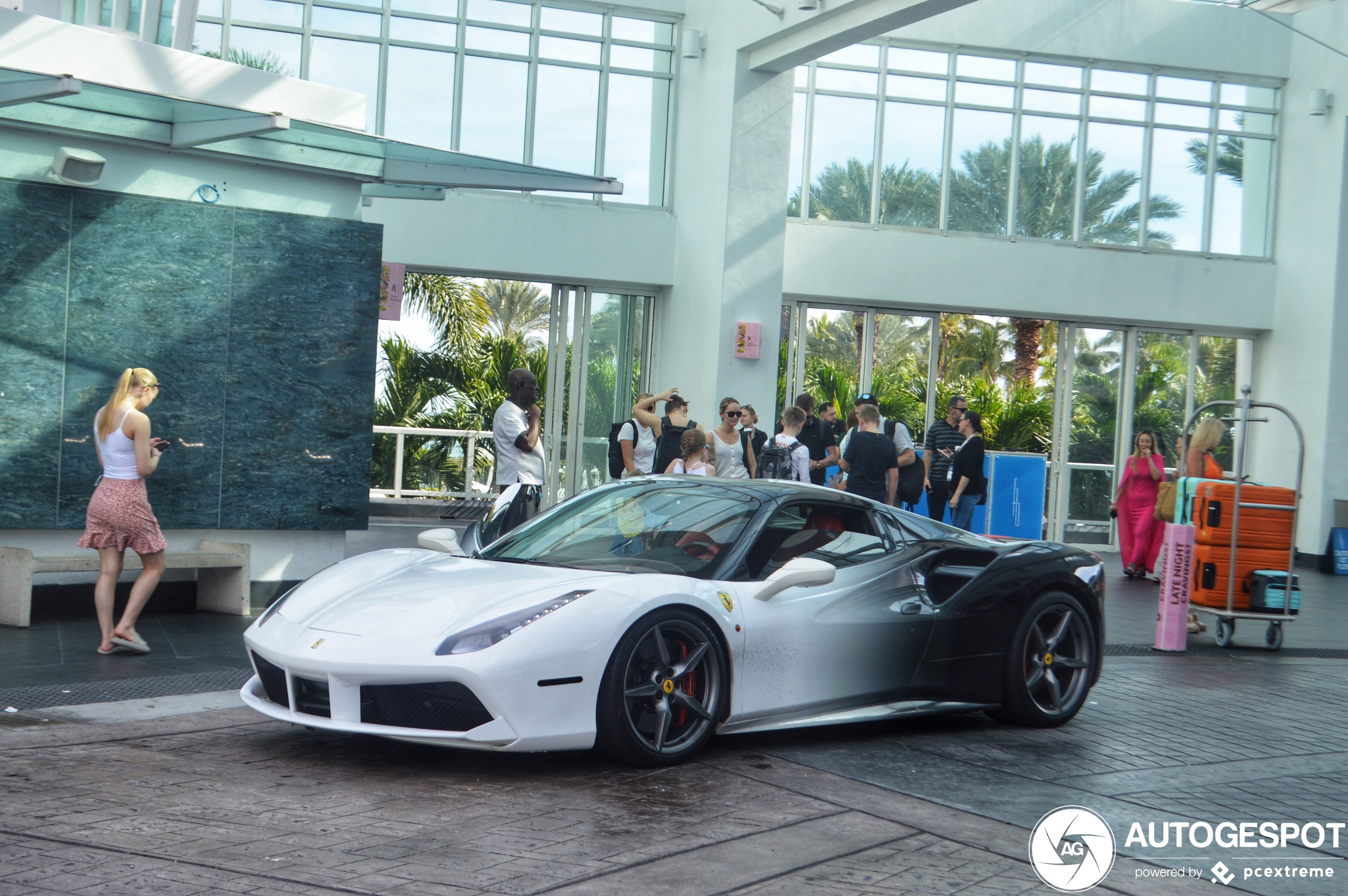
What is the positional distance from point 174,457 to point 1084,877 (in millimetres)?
7420

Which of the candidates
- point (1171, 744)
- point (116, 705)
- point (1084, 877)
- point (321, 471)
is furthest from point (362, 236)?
point (1084, 877)

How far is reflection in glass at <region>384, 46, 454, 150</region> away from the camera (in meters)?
17.2

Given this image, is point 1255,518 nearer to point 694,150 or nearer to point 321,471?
point 321,471

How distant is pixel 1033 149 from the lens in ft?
63.5

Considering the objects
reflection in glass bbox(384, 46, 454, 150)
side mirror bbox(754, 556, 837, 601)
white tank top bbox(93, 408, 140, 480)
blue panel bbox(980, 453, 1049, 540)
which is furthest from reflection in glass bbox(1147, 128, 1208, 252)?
white tank top bbox(93, 408, 140, 480)

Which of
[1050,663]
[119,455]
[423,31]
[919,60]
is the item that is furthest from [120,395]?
[919,60]

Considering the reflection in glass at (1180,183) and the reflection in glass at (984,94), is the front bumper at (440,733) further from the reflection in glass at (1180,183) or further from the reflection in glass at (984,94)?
the reflection in glass at (1180,183)

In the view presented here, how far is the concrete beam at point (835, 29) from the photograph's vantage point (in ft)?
45.9

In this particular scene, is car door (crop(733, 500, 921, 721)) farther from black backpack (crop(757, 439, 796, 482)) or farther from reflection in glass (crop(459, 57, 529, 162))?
reflection in glass (crop(459, 57, 529, 162))

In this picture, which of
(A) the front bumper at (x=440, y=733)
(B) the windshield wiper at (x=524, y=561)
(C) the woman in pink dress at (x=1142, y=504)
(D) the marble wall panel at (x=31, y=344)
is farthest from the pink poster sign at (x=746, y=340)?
(A) the front bumper at (x=440, y=733)

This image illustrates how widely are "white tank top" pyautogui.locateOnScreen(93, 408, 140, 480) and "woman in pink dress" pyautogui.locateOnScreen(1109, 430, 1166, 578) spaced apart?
10962 millimetres

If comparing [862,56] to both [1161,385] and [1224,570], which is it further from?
[1224,570]

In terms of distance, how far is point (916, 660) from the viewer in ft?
20.9

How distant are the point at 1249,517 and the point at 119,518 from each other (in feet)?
27.0
